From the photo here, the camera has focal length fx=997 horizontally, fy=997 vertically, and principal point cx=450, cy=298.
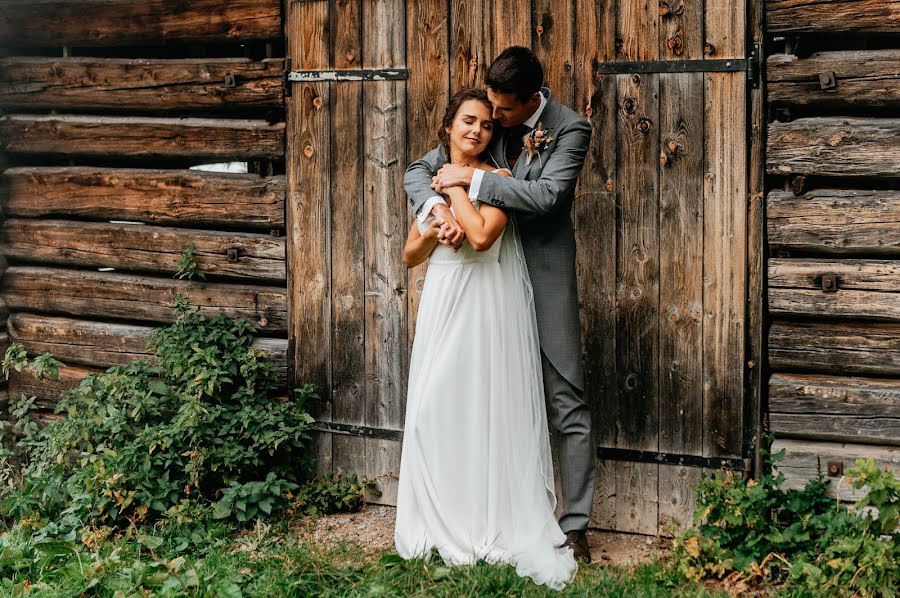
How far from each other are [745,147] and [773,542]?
5.52 feet

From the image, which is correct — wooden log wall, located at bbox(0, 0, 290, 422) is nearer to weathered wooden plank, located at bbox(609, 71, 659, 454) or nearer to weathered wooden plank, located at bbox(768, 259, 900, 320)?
weathered wooden plank, located at bbox(609, 71, 659, 454)

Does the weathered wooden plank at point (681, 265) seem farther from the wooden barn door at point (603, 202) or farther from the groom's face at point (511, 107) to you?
the groom's face at point (511, 107)

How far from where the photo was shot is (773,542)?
13.2ft

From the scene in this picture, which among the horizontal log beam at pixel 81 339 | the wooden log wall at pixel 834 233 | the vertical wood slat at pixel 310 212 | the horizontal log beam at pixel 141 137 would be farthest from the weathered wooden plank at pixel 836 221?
the horizontal log beam at pixel 81 339

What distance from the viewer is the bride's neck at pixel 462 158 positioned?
14.0 feet

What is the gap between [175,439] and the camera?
505cm

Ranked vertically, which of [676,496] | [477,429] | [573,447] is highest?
[477,429]

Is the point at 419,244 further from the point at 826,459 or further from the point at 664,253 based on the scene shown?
the point at 826,459

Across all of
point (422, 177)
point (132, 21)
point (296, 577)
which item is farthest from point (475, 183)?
point (132, 21)

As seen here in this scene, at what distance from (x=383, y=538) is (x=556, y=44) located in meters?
2.49

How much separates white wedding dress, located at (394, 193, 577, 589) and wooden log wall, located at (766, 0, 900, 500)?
1115mm

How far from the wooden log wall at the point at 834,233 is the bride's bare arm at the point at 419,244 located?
58.3 inches

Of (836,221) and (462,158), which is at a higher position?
(462,158)

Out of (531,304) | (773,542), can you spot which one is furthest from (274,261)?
(773,542)
